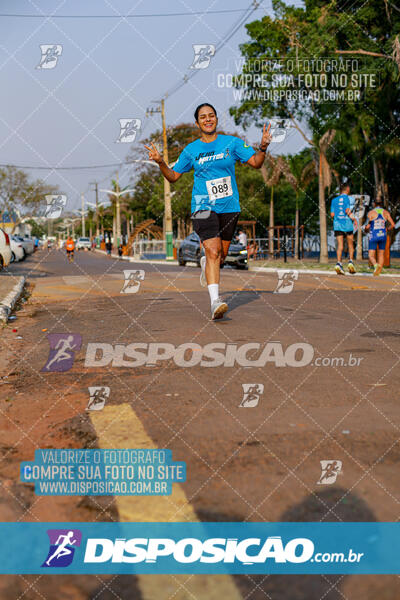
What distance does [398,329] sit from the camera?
615 cm

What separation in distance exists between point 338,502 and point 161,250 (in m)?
47.6

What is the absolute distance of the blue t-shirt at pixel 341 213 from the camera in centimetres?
1526

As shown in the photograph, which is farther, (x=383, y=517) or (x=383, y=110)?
(x=383, y=110)

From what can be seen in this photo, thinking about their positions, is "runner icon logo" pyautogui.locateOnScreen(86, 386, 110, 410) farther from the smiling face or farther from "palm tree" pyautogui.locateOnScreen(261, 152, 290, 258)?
"palm tree" pyautogui.locateOnScreen(261, 152, 290, 258)

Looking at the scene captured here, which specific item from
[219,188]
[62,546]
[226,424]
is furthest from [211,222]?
[62,546]

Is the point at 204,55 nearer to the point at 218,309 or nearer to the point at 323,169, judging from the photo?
the point at 323,169

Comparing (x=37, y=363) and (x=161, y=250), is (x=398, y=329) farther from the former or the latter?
(x=161, y=250)

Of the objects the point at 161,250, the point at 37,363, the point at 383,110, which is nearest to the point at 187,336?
the point at 37,363

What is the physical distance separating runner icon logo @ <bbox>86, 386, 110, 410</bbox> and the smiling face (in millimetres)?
3992

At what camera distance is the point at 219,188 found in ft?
23.9

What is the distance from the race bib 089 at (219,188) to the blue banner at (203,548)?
218 inches

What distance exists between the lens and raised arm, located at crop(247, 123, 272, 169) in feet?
21.4

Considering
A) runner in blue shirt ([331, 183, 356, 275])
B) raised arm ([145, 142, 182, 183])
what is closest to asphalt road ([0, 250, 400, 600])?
raised arm ([145, 142, 182, 183])

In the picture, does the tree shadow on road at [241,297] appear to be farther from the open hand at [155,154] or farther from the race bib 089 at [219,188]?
the open hand at [155,154]
